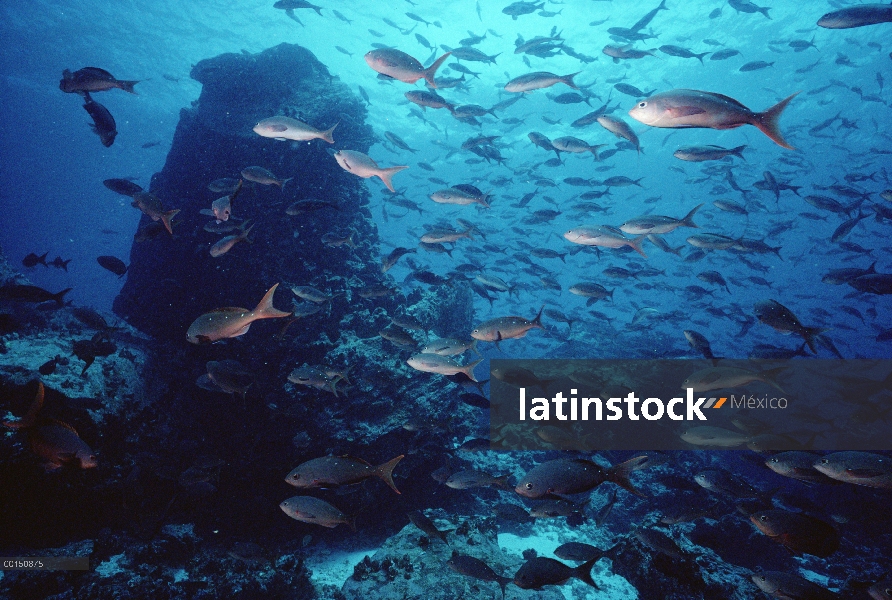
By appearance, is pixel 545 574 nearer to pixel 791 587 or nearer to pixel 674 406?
pixel 791 587

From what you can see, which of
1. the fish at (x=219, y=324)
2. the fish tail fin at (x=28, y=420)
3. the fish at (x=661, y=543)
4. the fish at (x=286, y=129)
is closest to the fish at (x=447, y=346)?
the fish at (x=219, y=324)

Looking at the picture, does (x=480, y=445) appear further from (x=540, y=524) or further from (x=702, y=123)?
(x=702, y=123)

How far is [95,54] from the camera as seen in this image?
2891cm

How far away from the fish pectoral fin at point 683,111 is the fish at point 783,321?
12.7 ft

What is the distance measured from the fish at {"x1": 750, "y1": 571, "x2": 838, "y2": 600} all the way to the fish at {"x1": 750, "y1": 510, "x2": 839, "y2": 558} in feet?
1.00

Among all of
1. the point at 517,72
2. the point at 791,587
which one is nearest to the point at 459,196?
the point at 791,587

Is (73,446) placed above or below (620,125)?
below

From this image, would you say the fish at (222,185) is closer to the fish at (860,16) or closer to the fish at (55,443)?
the fish at (55,443)

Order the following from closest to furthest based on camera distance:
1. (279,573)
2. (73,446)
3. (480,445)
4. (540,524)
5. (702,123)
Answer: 1. (702,123)
2. (73,446)
3. (279,573)
4. (480,445)
5. (540,524)

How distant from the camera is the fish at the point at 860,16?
4933 mm

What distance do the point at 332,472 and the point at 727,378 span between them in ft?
15.6

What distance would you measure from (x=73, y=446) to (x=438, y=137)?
123ft

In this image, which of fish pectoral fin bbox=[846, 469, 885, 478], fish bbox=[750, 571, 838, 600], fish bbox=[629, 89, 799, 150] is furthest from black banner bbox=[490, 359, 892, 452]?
fish bbox=[629, 89, 799, 150]

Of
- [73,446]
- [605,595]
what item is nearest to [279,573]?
[73,446]
